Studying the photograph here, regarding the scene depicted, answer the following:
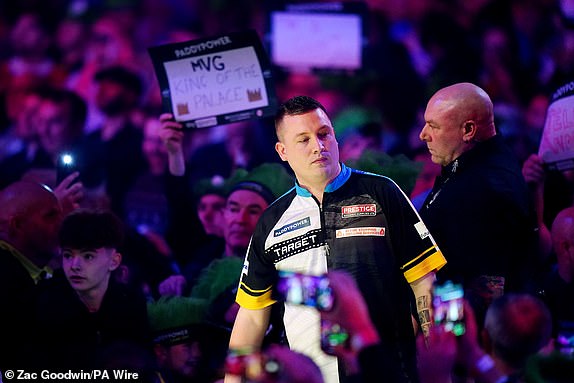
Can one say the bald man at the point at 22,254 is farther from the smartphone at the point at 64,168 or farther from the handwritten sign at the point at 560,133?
the handwritten sign at the point at 560,133

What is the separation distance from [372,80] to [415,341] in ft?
13.9

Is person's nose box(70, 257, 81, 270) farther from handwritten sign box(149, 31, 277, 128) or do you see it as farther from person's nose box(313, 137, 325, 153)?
person's nose box(313, 137, 325, 153)

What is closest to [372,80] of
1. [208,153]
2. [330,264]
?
[208,153]

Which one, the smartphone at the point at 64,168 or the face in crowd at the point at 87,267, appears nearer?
the face in crowd at the point at 87,267

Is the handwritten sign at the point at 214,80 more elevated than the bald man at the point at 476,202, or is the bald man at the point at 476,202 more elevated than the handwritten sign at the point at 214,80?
the handwritten sign at the point at 214,80

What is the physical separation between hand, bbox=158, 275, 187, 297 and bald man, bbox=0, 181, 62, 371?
2.21ft

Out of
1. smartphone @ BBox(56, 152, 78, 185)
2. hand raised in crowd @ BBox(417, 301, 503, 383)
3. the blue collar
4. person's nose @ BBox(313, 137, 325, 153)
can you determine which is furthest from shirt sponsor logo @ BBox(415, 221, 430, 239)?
smartphone @ BBox(56, 152, 78, 185)

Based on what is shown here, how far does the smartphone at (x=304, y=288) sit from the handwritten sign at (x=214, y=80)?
5.38ft

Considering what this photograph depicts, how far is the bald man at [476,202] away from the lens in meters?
4.36

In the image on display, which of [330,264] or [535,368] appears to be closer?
[535,368]

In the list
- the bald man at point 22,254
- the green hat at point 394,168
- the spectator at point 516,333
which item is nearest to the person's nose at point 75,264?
the bald man at point 22,254

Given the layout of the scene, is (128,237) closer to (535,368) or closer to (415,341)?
(415,341)

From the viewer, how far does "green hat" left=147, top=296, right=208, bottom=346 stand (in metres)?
4.95

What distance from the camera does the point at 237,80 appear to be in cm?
548
